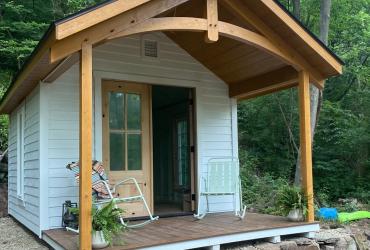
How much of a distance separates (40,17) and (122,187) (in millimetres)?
10326

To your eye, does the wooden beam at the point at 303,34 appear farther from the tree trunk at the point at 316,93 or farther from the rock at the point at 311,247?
the tree trunk at the point at 316,93

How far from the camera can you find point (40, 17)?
46.3 feet

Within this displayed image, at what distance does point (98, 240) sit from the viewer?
3822 mm

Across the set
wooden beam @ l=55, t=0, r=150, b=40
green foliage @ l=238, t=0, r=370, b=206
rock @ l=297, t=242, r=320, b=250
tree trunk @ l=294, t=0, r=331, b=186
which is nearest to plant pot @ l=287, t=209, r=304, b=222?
rock @ l=297, t=242, r=320, b=250

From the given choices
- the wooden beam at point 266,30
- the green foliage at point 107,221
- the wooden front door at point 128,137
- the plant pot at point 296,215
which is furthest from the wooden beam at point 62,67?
the plant pot at point 296,215

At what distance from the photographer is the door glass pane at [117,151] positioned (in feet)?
18.9

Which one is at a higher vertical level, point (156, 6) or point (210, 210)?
point (156, 6)

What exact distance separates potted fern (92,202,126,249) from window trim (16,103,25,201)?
296 cm

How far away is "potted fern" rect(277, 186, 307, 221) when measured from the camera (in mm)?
5312

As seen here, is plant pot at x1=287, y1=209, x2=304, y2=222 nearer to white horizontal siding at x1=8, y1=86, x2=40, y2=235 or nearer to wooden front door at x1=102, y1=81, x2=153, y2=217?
wooden front door at x1=102, y1=81, x2=153, y2=217

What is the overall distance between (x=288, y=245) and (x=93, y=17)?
11.2ft

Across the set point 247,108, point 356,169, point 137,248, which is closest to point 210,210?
point 137,248

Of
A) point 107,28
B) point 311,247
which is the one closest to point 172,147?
point 311,247

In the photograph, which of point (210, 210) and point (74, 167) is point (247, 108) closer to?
point (210, 210)
